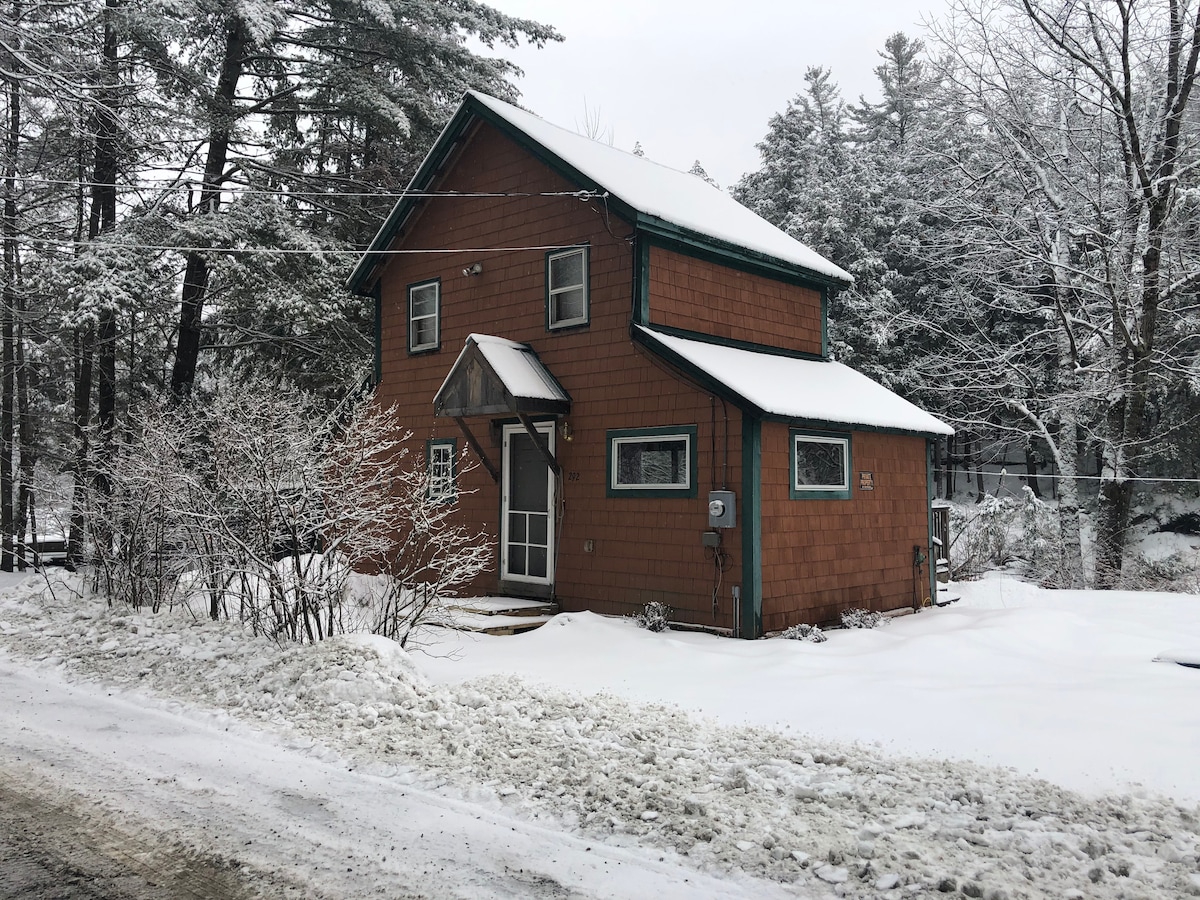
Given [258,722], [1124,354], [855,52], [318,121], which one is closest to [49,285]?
[318,121]

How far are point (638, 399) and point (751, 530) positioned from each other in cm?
231

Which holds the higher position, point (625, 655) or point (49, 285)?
point (49, 285)

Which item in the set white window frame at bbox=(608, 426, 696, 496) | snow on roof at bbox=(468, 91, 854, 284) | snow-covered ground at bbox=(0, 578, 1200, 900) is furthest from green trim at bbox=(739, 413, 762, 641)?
snow on roof at bbox=(468, 91, 854, 284)

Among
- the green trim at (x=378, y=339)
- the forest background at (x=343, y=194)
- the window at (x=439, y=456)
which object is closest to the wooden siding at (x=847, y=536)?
the window at (x=439, y=456)

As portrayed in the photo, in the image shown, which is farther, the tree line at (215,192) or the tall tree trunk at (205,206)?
the tall tree trunk at (205,206)

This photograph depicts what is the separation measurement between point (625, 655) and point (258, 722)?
3768mm

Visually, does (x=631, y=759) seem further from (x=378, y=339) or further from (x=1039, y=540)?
(x=1039, y=540)

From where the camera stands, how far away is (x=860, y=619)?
10.8 meters

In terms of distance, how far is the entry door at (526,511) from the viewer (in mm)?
11891

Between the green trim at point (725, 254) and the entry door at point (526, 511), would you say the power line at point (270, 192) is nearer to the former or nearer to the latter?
the green trim at point (725, 254)

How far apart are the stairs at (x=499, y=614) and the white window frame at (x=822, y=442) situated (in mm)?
3532

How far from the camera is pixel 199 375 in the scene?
27.2 metres

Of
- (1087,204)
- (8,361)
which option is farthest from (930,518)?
(8,361)

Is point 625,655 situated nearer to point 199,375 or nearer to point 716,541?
point 716,541
